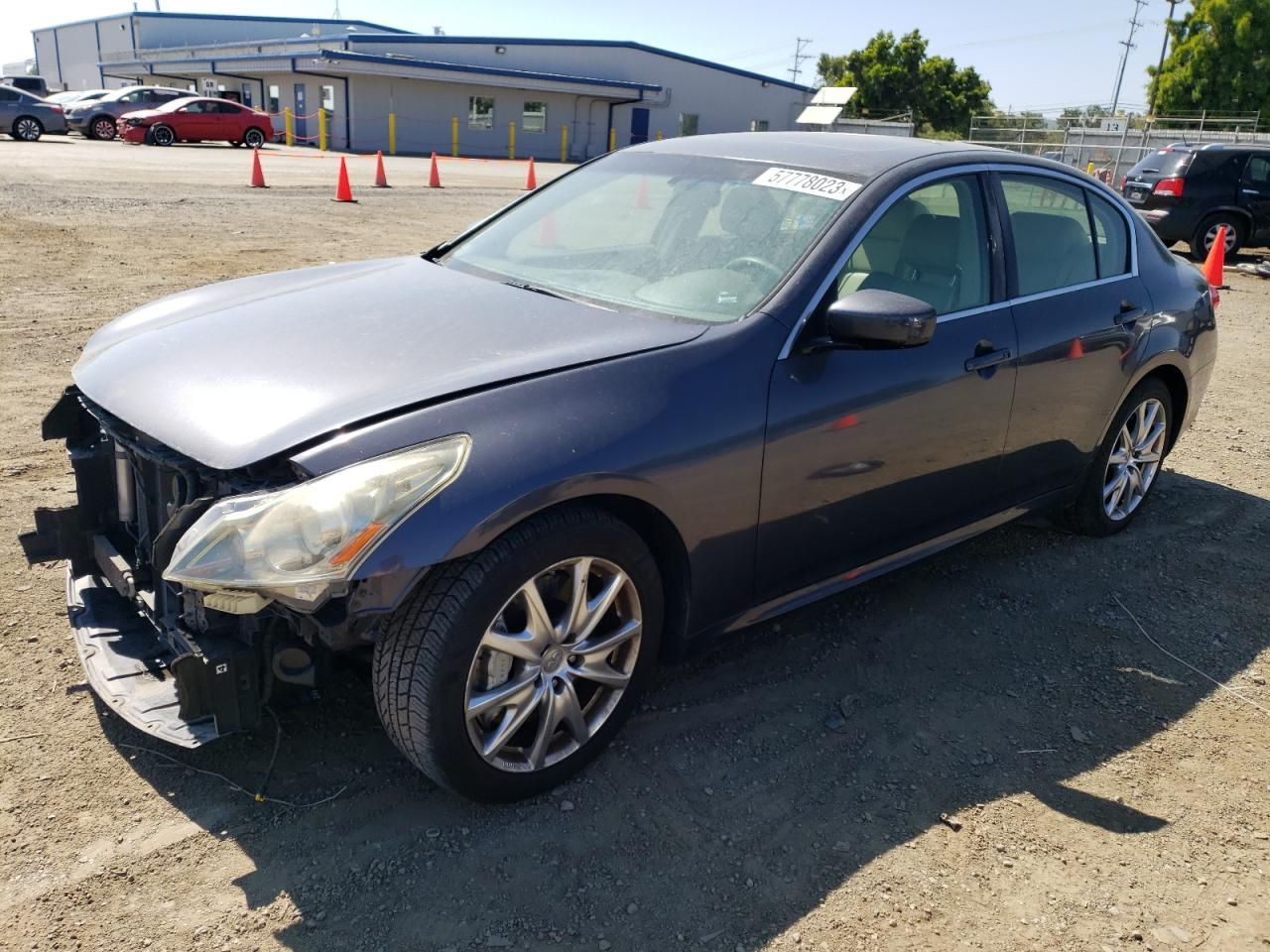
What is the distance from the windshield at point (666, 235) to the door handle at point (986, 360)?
0.77 m

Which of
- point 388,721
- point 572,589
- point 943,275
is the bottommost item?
point 388,721

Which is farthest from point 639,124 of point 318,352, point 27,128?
point 318,352

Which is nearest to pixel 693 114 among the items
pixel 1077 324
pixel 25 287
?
pixel 25 287

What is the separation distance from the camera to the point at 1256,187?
49.9 feet

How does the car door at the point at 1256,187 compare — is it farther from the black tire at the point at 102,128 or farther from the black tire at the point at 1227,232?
the black tire at the point at 102,128

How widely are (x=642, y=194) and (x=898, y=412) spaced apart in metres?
1.34

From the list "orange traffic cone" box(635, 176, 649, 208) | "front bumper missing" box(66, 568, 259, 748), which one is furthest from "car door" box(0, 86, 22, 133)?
"front bumper missing" box(66, 568, 259, 748)

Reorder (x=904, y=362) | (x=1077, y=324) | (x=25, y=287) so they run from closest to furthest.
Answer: (x=904, y=362)
(x=1077, y=324)
(x=25, y=287)

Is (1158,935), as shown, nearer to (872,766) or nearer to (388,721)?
(872,766)

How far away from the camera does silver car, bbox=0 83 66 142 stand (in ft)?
93.7

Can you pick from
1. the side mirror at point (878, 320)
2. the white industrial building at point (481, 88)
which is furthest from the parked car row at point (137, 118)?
the side mirror at point (878, 320)

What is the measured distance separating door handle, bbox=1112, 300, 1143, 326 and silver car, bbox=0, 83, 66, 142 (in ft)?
107

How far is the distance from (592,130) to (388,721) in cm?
4890

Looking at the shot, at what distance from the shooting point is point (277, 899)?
2.45 metres
